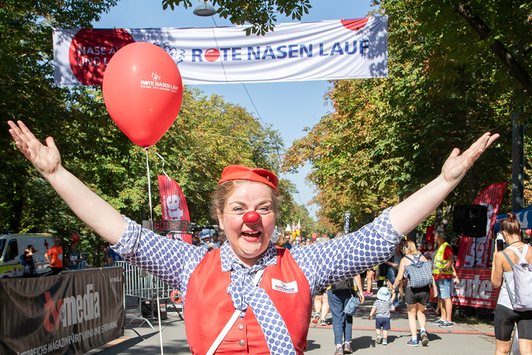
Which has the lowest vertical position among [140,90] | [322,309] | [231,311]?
[322,309]

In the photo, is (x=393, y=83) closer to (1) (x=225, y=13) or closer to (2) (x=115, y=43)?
(1) (x=225, y=13)

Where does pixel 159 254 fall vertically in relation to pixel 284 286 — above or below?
above

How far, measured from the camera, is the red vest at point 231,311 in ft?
6.74

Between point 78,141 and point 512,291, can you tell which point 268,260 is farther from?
point 78,141

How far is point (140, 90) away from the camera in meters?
4.48

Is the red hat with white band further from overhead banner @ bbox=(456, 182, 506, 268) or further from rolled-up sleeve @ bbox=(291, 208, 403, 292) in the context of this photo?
overhead banner @ bbox=(456, 182, 506, 268)

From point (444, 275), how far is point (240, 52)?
703 cm

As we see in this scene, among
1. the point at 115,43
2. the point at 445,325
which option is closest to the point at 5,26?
the point at 115,43

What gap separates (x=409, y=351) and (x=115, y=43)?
669 cm

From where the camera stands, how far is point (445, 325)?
1100 centimetres

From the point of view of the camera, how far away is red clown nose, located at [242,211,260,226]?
2139 millimetres

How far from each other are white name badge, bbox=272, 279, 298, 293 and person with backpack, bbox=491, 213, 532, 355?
13.4 feet

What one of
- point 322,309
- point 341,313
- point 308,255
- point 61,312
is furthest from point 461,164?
point 322,309

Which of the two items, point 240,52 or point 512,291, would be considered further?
point 240,52
